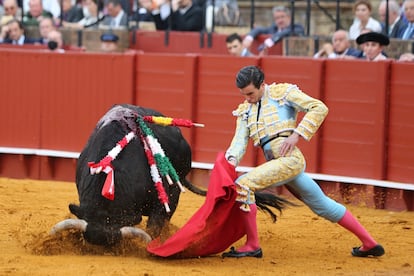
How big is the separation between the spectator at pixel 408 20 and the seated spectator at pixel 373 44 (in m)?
0.67

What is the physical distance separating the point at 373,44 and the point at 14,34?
15.5 feet

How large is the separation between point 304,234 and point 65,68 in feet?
13.1

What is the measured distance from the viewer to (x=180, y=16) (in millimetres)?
12844

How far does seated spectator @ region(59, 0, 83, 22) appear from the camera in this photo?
1374 centimetres

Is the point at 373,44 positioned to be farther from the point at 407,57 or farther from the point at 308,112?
the point at 308,112

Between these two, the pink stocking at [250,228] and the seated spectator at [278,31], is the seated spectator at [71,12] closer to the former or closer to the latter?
the seated spectator at [278,31]

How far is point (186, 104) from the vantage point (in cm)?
1042

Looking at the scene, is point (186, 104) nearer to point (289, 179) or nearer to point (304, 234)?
point (304, 234)

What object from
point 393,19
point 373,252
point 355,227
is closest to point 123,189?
point 355,227

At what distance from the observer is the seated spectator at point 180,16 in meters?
12.6

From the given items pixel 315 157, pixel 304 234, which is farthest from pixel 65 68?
pixel 304 234

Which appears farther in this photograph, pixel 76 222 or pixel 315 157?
pixel 315 157

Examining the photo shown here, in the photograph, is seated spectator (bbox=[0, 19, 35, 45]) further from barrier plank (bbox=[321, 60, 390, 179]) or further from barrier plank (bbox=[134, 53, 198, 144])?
barrier plank (bbox=[321, 60, 390, 179])

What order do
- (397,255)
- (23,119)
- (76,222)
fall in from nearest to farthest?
(76,222) < (397,255) < (23,119)
